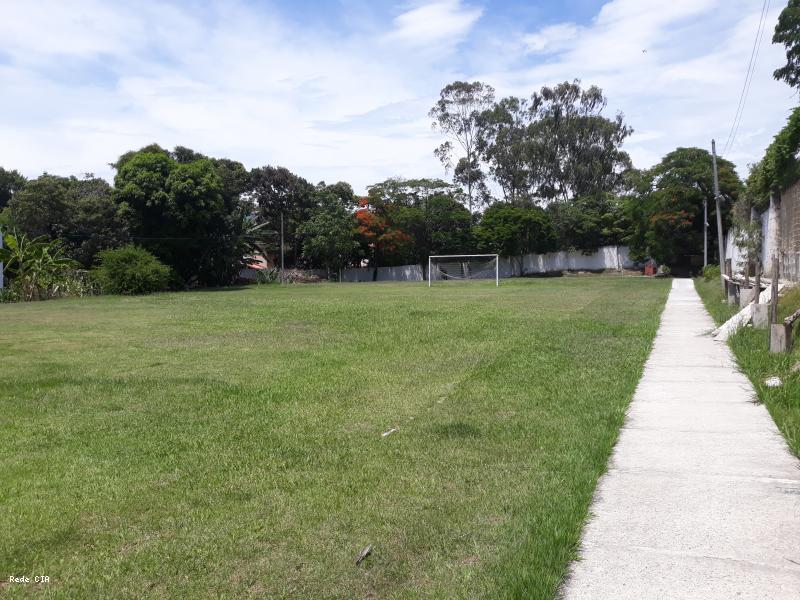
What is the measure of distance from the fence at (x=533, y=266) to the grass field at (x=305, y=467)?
52397 mm

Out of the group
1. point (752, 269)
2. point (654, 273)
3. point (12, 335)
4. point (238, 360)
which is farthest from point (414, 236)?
point (238, 360)

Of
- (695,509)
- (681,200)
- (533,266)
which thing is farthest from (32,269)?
(533,266)

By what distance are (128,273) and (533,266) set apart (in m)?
38.8

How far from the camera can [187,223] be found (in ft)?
146

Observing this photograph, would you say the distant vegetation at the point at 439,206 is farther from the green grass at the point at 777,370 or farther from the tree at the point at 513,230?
the green grass at the point at 777,370

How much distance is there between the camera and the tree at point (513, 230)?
6128cm

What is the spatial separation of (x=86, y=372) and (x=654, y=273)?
51.9 metres

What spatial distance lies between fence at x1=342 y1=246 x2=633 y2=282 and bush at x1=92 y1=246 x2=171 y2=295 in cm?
2697

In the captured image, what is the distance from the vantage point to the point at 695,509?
457 cm

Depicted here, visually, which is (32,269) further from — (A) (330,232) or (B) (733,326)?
(B) (733,326)

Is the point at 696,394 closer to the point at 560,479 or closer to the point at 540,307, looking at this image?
the point at 560,479

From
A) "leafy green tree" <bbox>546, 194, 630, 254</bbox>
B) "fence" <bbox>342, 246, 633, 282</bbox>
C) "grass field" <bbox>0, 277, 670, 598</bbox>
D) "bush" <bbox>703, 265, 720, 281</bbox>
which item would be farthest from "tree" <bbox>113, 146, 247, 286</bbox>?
"grass field" <bbox>0, 277, 670, 598</bbox>

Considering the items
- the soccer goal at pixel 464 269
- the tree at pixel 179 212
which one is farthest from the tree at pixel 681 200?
the tree at pixel 179 212

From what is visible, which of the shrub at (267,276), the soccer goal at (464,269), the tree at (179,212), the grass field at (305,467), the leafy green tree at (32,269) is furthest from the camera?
the soccer goal at (464,269)
